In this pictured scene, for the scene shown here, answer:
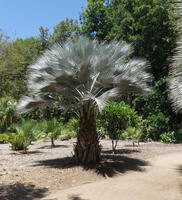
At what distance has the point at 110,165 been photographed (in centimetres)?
767

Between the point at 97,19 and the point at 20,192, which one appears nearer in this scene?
the point at 20,192

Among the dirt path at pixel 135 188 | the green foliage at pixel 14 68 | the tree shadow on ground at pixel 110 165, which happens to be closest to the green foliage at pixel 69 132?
the tree shadow on ground at pixel 110 165

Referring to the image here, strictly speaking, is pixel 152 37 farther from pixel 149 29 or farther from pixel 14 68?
pixel 14 68

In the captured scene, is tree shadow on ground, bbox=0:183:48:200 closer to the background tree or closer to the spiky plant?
the spiky plant

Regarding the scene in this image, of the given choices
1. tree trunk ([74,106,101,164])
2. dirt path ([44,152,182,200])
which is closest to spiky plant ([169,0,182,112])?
dirt path ([44,152,182,200])

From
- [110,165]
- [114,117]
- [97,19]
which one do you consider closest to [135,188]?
[110,165]

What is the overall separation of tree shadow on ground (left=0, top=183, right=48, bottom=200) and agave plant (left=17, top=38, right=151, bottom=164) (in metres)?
2.35

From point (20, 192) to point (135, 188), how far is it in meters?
2.63

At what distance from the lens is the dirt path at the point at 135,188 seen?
5.07 metres

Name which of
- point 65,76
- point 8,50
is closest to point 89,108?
point 65,76

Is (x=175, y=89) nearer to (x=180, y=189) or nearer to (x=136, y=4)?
(x=180, y=189)

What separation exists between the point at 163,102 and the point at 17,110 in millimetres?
10377

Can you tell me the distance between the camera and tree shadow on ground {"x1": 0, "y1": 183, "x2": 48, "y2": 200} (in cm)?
517

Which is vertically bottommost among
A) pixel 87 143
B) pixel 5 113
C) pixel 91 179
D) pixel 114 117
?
pixel 91 179
